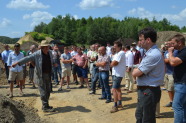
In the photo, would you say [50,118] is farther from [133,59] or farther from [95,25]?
[95,25]

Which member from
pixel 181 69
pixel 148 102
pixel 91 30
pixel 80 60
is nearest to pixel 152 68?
pixel 148 102

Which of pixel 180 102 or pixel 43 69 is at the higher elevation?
pixel 43 69

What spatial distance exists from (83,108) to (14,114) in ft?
7.67

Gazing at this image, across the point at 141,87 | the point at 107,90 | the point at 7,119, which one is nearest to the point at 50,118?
the point at 7,119

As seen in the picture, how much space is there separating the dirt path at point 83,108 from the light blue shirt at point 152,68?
252 cm

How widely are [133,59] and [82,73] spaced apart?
2615 mm

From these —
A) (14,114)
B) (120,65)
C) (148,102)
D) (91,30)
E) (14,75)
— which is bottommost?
(14,114)

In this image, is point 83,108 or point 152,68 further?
point 83,108

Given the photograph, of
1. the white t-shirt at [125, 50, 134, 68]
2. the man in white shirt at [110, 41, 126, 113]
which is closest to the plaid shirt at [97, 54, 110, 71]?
the man in white shirt at [110, 41, 126, 113]

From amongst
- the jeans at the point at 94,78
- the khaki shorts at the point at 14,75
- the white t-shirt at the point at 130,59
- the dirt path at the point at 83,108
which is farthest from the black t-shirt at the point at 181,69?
the khaki shorts at the point at 14,75

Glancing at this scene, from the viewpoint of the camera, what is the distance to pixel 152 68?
3.83m

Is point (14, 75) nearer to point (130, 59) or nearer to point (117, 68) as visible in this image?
point (117, 68)

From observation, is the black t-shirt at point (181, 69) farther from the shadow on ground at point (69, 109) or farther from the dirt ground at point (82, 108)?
the shadow on ground at point (69, 109)

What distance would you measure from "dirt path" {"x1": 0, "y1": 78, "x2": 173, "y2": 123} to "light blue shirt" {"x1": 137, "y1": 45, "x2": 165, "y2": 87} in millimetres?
2522
